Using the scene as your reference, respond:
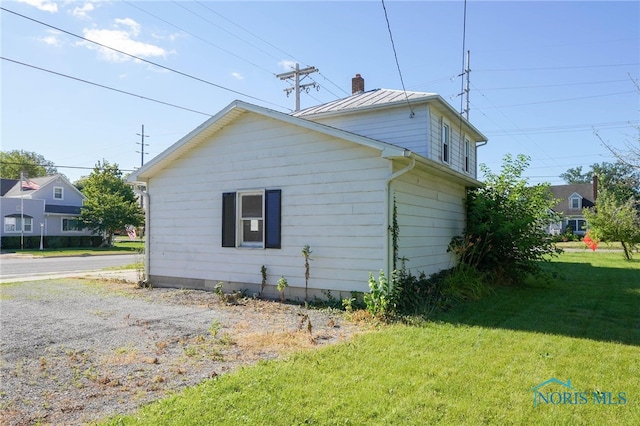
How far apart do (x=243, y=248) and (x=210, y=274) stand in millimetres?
1351

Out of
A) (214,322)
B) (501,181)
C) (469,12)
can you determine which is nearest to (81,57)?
(214,322)

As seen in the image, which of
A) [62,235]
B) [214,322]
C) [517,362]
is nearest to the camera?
[517,362]

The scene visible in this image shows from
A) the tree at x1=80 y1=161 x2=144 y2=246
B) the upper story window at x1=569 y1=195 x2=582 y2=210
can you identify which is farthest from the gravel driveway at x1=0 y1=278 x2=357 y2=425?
the upper story window at x1=569 y1=195 x2=582 y2=210

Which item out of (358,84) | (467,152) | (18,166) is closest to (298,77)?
(358,84)

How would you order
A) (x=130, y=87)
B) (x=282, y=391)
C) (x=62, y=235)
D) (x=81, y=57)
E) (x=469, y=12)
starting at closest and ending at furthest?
(x=282, y=391) → (x=469, y=12) → (x=81, y=57) → (x=130, y=87) → (x=62, y=235)

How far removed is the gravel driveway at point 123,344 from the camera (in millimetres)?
3609

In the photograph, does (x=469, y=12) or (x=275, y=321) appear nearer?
(x=275, y=321)

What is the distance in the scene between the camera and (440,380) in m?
3.87

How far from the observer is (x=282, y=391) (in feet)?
11.9

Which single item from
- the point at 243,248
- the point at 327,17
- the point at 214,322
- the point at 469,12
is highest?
the point at 327,17

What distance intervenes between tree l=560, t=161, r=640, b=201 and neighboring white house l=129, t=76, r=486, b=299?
3074mm

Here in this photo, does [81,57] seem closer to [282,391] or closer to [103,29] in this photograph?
[103,29]

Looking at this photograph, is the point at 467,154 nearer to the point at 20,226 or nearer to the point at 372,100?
the point at 372,100

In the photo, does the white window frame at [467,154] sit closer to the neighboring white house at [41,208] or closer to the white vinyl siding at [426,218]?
the white vinyl siding at [426,218]
